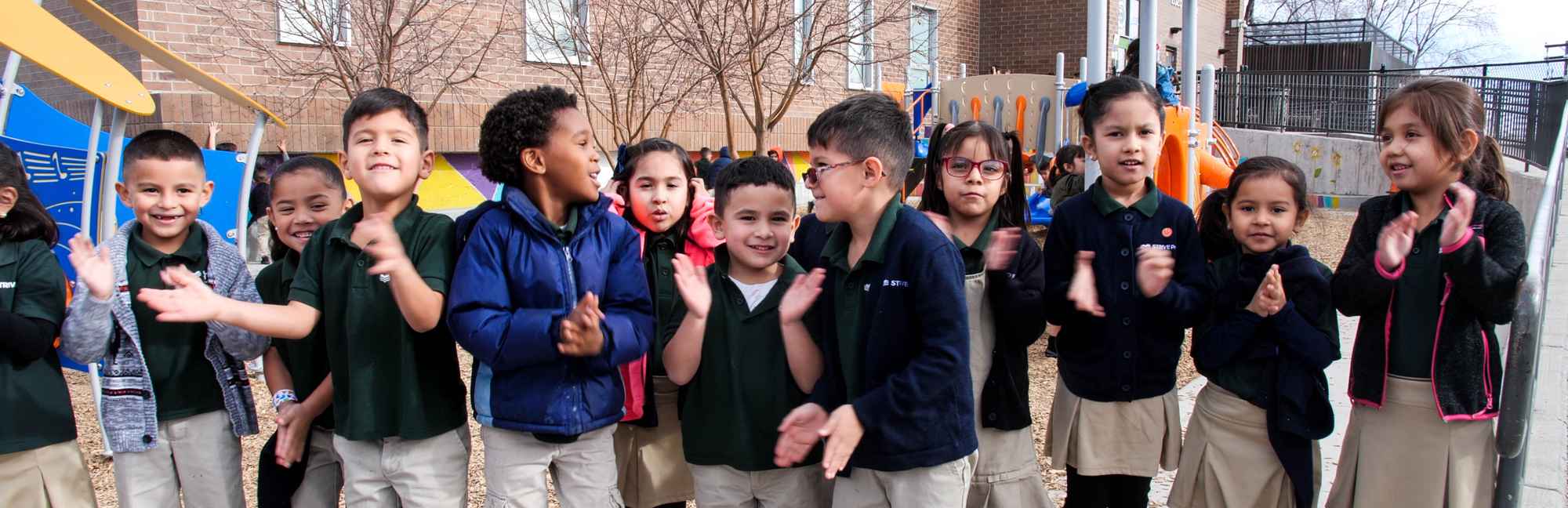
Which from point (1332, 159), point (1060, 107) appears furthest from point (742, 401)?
point (1332, 159)

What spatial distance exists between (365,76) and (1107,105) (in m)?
7.70

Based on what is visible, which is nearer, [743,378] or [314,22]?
[743,378]

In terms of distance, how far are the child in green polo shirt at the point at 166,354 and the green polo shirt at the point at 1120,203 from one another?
7.89 ft

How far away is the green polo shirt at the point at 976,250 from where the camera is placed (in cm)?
271

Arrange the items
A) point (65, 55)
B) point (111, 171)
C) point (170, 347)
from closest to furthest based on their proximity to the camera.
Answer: point (170, 347)
point (65, 55)
point (111, 171)

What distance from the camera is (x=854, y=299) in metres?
2.30

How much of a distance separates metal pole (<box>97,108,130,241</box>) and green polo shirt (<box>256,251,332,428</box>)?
112 centimetres

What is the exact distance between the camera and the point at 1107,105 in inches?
111

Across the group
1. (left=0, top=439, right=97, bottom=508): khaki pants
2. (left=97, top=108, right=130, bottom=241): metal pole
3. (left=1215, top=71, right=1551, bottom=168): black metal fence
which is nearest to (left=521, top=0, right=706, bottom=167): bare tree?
(left=97, top=108, right=130, bottom=241): metal pole

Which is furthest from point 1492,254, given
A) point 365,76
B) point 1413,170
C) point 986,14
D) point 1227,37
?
point 1227,37

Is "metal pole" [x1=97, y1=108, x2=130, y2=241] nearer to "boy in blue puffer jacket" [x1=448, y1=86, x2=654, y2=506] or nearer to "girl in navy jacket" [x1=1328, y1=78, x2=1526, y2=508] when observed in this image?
"boy in blue puffer jacket" [x1=448, y1=86, x2=654, y2=506]

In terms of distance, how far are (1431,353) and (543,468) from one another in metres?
2.29

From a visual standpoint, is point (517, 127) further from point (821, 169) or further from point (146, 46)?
point (146, 46)

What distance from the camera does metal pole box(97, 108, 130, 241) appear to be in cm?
357
